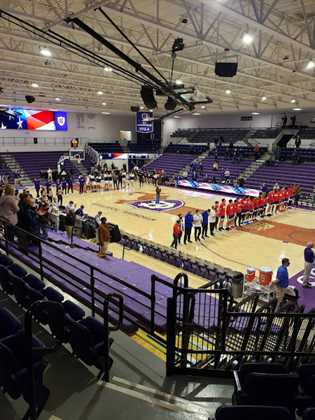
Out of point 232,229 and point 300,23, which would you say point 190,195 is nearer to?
point 232,229

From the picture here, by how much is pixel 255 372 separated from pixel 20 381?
2.14 meters

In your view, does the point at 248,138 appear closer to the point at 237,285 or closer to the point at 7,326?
the point at 237,285

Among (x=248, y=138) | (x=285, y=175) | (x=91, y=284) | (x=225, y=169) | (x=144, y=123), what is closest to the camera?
(x=91, y=284)

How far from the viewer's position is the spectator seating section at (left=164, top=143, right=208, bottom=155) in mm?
33406

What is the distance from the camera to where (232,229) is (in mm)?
15008

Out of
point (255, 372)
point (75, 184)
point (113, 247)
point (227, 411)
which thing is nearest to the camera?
point (227, 411)

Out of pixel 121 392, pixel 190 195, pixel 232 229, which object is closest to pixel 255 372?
pixel 121 392

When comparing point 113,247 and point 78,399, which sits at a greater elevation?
point 78,399

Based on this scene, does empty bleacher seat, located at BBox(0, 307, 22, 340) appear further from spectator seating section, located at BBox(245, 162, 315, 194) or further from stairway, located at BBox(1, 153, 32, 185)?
stairway, located at BBox(1, 153, 32, 185)

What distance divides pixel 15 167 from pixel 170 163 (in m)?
14.6

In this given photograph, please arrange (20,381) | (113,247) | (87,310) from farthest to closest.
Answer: (113,247)
(87,310)
(20,381)

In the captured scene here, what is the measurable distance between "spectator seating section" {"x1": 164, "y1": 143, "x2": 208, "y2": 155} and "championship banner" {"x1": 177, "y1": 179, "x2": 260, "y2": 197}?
21.9ft

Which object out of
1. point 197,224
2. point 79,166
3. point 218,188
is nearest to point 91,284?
point 197,224

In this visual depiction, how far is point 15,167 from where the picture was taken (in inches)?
1149
